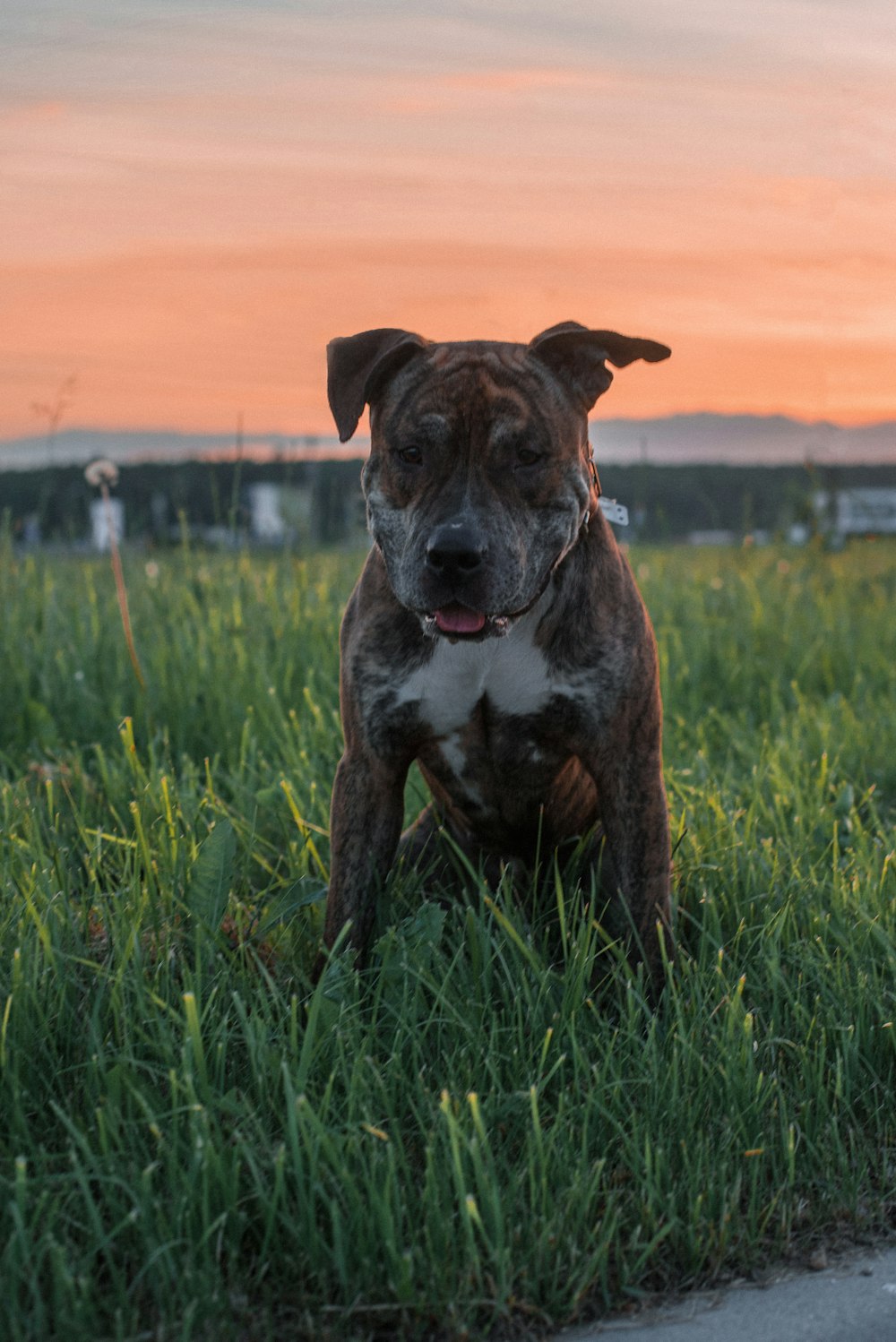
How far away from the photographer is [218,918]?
3.27 m

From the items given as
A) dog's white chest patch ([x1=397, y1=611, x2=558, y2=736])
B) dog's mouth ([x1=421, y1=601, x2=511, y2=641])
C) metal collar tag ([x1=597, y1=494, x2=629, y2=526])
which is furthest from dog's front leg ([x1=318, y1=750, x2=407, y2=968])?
metal collar tag ([x1=597, y1=494, x2=629, y2=526])

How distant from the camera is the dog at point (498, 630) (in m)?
3.13

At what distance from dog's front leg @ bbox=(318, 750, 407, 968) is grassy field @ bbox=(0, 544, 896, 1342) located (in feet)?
0.32

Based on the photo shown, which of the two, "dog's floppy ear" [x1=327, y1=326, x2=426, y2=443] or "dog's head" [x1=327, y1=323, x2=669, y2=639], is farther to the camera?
"dog's floppy ear" [x1=327, y1=326, x2=426, y2=443]

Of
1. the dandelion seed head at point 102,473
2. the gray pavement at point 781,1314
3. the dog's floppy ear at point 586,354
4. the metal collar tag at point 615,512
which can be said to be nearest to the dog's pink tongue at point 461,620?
the dog's floppy ear at point 586,354

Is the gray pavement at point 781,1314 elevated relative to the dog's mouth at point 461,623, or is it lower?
lower

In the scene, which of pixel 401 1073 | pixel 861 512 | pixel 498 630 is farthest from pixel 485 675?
pixel 861 512

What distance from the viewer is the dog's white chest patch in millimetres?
3273

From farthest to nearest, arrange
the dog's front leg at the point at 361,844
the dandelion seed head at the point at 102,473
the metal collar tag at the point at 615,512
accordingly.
A: the dandelion seed head at the point at 102,473 < the metal collar tag at the point at 615,512 < the dog's front leg at the point at 361,844

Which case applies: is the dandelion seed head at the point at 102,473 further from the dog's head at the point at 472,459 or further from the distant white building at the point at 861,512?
the distant white building at the point at 861,512

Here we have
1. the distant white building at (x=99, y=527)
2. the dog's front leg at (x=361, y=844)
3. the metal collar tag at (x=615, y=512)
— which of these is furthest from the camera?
the distant white building at (x=99, y=527)

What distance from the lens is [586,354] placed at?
134 inches

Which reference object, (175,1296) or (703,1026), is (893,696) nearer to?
(703,1026)

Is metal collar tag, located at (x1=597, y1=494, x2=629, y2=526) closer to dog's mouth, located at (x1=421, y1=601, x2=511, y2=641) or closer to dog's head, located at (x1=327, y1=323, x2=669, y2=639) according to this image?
dog's head, located at (x1=327, y1=323, x2=669, y2=639)
